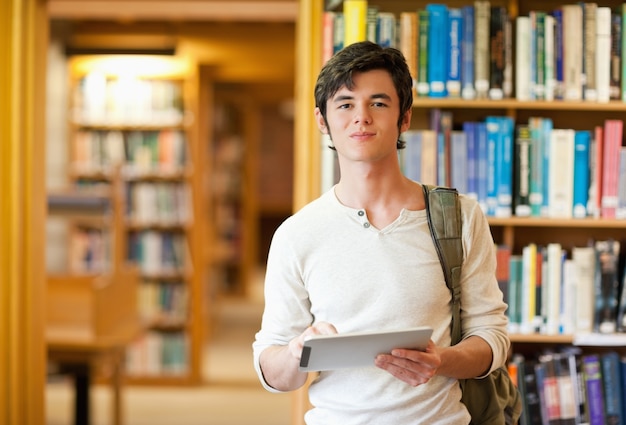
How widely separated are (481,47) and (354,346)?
1.72 metres

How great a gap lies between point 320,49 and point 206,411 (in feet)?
11.6

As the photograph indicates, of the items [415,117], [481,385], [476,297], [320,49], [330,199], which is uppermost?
[320,49]

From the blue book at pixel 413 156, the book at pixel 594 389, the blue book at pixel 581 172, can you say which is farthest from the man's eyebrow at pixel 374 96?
the book at pixel 594 389

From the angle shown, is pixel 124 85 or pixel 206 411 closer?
pixel 206 411

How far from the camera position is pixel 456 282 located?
5.99ft

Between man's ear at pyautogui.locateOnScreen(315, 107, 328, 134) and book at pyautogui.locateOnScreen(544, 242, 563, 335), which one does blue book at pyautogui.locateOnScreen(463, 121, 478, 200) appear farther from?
man's ear at pyautogui.locateOnScreen(315, 107, 328, 134)

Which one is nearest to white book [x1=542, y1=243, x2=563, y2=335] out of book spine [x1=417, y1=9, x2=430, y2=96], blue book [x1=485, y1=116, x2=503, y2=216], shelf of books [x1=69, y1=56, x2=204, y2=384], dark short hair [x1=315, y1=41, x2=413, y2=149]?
blue book [x1=485, y1=116, x2=503, y2=216]

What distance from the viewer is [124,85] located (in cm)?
700

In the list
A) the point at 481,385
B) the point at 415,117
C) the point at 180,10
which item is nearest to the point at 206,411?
the point at 180,10

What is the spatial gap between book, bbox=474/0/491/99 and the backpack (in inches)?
48.8

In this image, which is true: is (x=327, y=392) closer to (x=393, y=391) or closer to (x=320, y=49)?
(x=393, y=391)

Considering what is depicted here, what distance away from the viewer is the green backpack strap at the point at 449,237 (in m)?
1.81

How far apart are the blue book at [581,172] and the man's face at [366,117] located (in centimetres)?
142

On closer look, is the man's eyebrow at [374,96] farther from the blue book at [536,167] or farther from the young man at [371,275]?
the blue book at [536,167]
